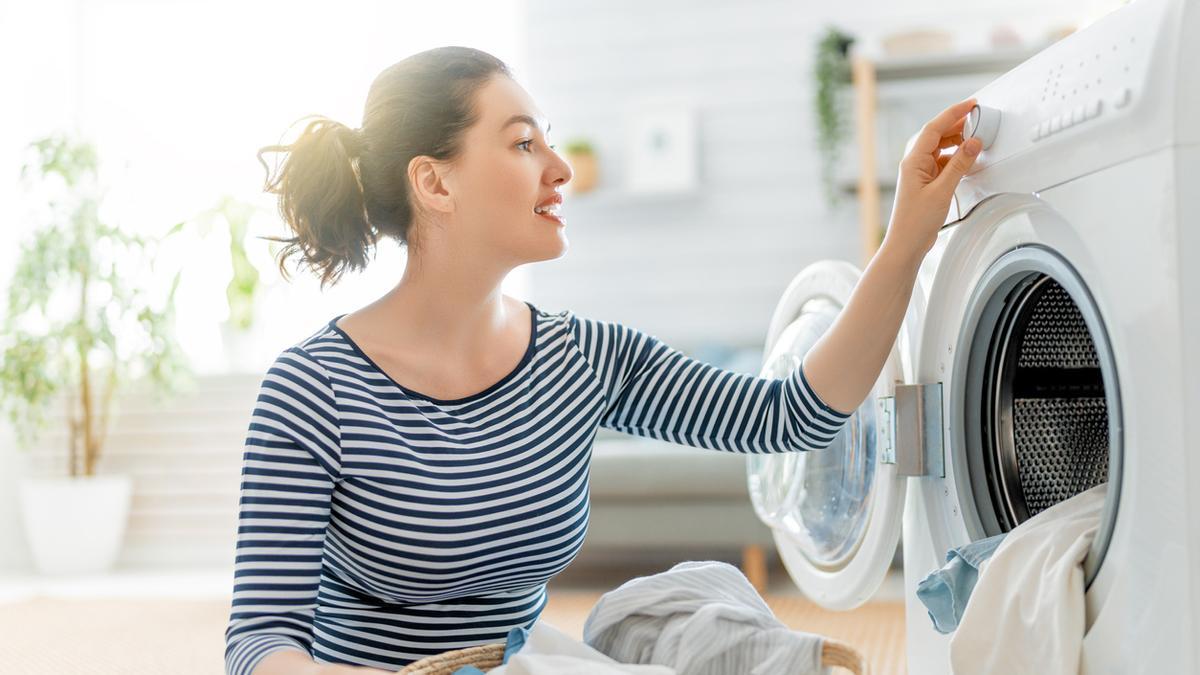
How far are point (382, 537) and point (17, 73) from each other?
383 cm

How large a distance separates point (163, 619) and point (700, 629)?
7.66 ft

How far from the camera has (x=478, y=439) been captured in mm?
1147

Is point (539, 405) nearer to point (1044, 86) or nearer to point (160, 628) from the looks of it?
point (1044, 86)

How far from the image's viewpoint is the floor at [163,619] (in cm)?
234

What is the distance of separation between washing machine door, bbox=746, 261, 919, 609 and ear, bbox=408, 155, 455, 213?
1.66 feet

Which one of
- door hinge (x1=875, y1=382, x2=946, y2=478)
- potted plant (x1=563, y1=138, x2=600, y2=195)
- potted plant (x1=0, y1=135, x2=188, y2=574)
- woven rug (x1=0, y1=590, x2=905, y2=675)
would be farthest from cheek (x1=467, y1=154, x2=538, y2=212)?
potted plant (x1=0, y1=135, x2=188, y2=574)

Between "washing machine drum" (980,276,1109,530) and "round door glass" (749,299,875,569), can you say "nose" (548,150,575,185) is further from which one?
"washing machine drum" (980,276,1109,530)

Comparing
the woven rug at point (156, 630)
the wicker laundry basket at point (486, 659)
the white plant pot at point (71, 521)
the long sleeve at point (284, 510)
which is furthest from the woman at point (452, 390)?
the white plant pot at point (71, 521)

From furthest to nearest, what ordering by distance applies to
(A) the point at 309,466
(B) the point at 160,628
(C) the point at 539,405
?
(B) the point at 160,628 → (C) the point at 539,405 → (A) the point at 309,466

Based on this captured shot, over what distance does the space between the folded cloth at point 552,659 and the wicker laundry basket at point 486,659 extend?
0.02m

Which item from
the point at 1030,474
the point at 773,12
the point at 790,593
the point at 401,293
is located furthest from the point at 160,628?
the point at 773,12

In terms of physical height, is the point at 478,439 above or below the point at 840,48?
below

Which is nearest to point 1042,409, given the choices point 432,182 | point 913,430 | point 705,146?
point 913,430

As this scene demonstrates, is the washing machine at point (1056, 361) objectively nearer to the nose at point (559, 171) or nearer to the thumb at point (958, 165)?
the thumb at point (958, 165)
